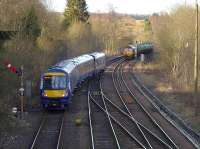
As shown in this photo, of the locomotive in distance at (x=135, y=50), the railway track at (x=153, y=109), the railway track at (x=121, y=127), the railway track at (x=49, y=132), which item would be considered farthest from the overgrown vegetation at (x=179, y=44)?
the locomotive in distance at (x=135, y=50)

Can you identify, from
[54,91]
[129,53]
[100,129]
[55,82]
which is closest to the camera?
[100,129]

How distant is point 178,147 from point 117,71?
115ft

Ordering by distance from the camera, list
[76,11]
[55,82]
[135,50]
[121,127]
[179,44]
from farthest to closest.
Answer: [135,50]
[76,11]
[179,44]
[55,82]
[121,127]

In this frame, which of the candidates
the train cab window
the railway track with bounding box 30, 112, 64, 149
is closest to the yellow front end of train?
the train cab window

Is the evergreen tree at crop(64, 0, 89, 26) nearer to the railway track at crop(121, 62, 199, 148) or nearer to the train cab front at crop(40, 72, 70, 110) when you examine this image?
the railway track at crop(121, 62, 199, 148)

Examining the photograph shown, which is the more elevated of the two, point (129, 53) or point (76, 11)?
point (76, 11)

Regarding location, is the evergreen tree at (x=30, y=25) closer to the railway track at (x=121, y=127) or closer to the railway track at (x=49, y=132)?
the railway track at (x=121, y=127)

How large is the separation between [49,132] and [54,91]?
4.97m

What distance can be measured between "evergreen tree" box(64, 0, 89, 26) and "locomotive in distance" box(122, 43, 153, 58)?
7564mm

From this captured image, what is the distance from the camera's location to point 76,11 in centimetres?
7175

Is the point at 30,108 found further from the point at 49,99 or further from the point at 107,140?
the point at 107,140

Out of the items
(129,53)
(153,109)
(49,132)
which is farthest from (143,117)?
(129,53)

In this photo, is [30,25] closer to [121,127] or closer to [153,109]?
[153,109]

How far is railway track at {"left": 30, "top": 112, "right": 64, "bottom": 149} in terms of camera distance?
70.0ft
